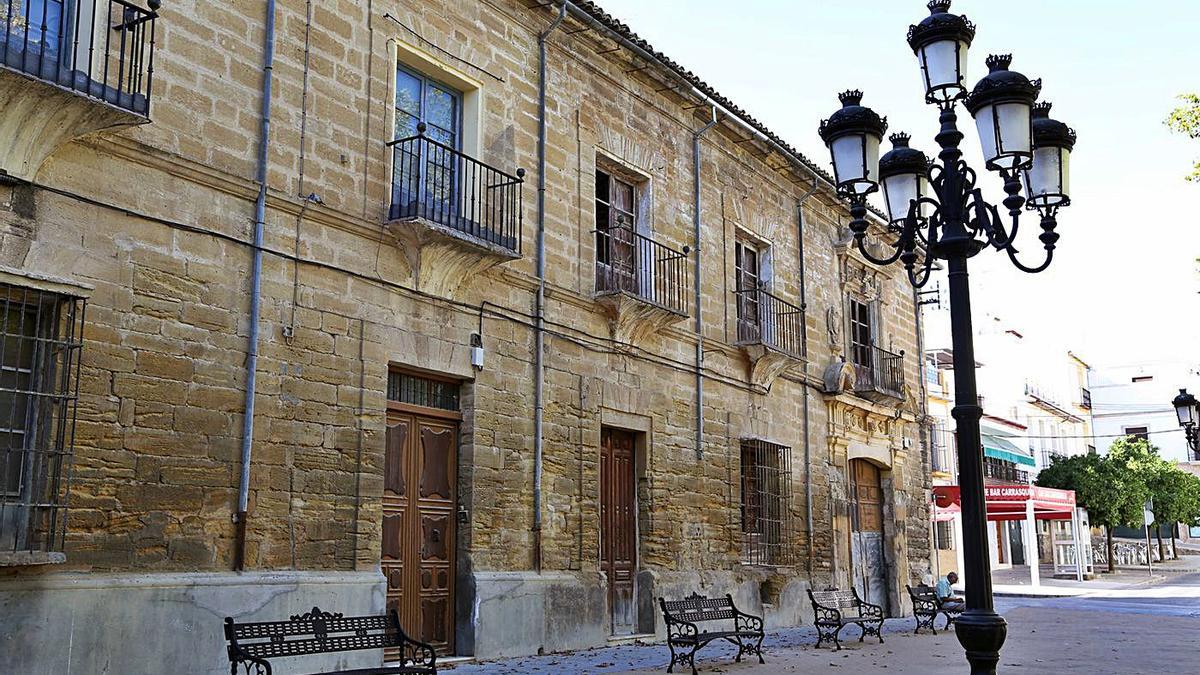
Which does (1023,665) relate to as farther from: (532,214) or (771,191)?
(771,191)

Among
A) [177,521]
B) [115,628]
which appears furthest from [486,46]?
[115,628]

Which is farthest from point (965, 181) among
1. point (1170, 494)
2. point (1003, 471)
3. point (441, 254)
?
point (1170, 494)

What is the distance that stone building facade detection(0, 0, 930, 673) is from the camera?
22.5ft

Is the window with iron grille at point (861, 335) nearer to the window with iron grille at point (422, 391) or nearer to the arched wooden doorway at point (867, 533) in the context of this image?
the arched wooden doorway at point (867, 533)

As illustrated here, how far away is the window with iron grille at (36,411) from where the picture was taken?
6500mm

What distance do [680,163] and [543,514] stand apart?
524cm

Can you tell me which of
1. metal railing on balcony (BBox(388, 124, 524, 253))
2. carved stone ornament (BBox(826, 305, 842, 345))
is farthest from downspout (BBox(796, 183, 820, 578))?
metal railing on balcony (BBox(388, 124, 524, 253))

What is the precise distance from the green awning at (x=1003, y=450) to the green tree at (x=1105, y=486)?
154 cm

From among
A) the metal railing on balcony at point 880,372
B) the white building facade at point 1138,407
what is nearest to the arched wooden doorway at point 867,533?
the metal railing on balcony at point 880,372

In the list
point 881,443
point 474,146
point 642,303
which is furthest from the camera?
point 881,443

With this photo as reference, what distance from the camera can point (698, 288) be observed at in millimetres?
13453

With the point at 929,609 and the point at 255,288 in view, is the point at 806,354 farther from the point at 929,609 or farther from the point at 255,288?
the point at 255,288

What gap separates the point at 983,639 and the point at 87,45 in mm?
6517

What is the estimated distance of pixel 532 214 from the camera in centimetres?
1087
